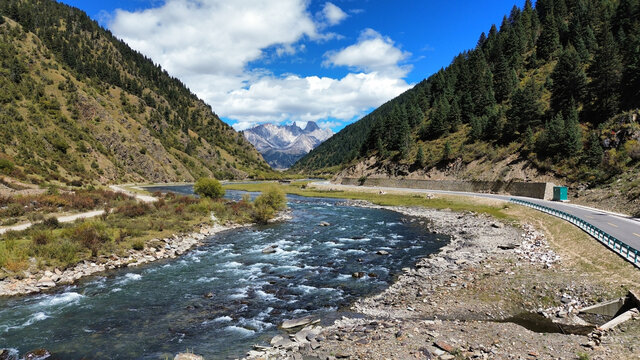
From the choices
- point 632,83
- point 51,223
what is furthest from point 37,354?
point 632,83

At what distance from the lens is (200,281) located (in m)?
22.1

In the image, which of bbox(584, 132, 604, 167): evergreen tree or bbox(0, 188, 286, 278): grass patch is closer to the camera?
bbox(0, 188, 286, 278): grass patch

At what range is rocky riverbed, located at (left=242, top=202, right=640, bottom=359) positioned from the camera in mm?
11961

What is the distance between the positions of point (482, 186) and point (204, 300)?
2788 inches

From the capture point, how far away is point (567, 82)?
3036 inches

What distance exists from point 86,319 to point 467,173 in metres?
83.3

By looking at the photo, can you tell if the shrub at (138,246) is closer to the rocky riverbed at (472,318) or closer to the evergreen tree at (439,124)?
the rocky riverbed at (472,318)

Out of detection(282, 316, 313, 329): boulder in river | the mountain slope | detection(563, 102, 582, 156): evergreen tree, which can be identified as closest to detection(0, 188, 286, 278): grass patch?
detection(282, 316, 313, 329): boulder in river

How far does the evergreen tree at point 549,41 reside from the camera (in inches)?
4454

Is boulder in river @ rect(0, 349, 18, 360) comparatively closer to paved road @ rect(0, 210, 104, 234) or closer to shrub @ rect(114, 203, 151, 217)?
paved road @ rect(0, 210, 104, 234)

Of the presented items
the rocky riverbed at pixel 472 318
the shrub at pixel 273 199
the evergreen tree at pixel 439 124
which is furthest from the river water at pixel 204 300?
the evergreen tree at pixel 439 124

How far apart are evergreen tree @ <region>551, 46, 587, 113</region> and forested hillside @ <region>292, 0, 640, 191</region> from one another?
24 centimetres

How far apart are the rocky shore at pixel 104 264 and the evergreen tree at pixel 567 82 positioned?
86.1m

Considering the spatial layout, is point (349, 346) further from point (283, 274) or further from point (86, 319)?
point (86, 319)
